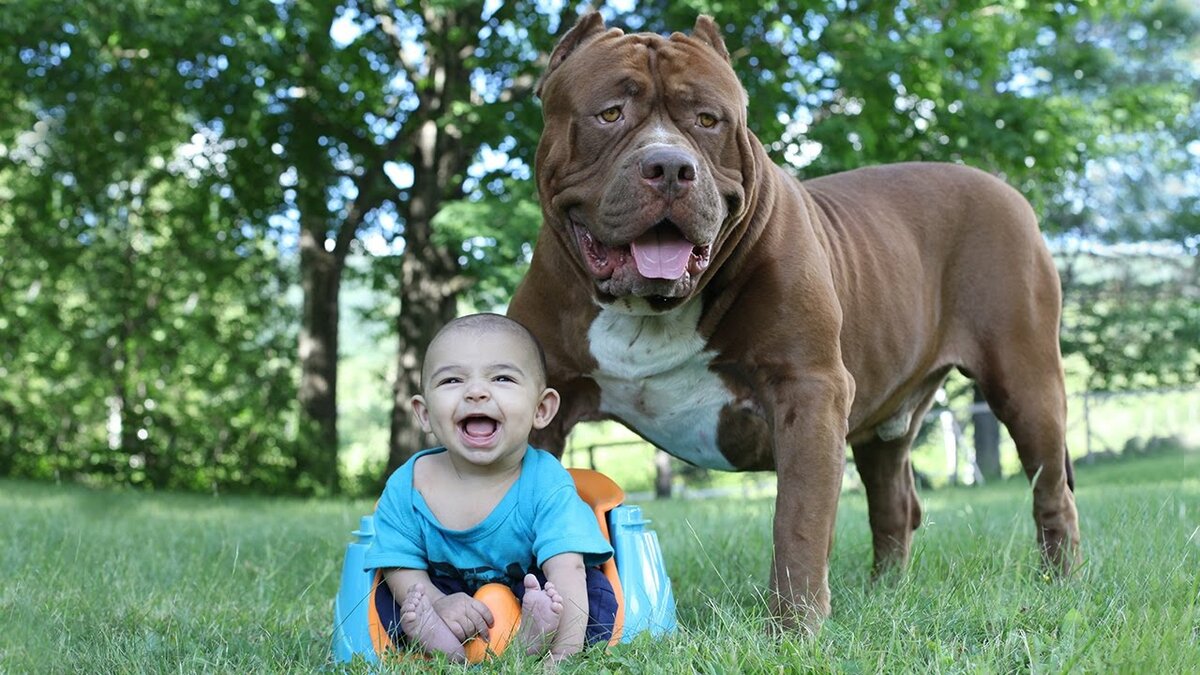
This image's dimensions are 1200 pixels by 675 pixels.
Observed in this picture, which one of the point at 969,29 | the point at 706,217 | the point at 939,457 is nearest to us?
the point at 706,217

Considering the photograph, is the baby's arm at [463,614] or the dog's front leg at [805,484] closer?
the baby's arm at [463,614]

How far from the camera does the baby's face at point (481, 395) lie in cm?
320

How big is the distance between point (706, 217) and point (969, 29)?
1131 cm

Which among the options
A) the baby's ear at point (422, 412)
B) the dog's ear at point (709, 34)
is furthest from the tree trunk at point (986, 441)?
the baby's ear at point (422, 412)

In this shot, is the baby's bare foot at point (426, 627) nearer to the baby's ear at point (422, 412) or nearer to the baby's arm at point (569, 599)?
the baby's arm at point (569, 599)

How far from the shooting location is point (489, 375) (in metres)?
3.26

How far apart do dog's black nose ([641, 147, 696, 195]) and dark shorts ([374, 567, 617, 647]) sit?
1.02 m

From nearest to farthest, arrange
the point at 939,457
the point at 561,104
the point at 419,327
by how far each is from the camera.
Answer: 1. the point at 561,104
2. the point at 419,327
3. the point at 939,457

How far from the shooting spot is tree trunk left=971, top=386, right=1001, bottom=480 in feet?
67.7

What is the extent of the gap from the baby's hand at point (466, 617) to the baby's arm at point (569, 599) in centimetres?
18

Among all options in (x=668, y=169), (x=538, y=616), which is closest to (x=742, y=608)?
(x=538, y=616)

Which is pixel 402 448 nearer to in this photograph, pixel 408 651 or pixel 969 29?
pixel 969 29

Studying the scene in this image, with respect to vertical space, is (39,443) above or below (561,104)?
below

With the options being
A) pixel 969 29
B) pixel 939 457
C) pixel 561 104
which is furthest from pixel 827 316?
pixel 939 457
